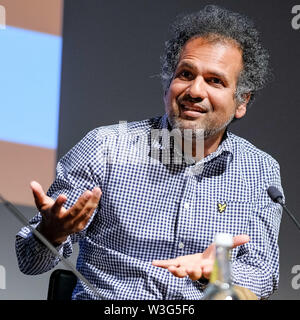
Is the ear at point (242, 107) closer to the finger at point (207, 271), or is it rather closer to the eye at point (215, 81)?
the eye at point (215, 81)

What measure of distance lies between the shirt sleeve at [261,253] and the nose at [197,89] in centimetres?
31

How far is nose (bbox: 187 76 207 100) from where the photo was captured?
68.7 inches

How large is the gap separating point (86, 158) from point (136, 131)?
0.20 metres

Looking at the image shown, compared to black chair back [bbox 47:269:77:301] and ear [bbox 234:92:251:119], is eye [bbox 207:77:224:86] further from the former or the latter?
black chair back [bbox 47:269:77:301]

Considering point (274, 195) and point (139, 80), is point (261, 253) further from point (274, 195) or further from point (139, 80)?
point (139, 80)

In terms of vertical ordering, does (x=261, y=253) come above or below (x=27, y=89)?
below

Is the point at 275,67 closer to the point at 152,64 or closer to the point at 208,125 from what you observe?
the point at 152,64

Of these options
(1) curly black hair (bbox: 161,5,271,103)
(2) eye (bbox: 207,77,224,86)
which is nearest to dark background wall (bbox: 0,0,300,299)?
(1) curly black hair (bbox: 161,5,271,103)

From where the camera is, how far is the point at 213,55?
1.80 m

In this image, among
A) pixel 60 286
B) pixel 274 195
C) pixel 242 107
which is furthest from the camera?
pixel 242 107

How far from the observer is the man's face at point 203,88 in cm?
176

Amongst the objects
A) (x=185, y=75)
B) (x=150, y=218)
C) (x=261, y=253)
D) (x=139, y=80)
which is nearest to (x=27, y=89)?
(x=139, y=80)

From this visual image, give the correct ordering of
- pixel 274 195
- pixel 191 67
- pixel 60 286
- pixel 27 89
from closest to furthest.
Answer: pixel 274 195 → pixel 60 286 → pixel 191 67 → pixel 27 89

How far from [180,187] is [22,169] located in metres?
0.86
